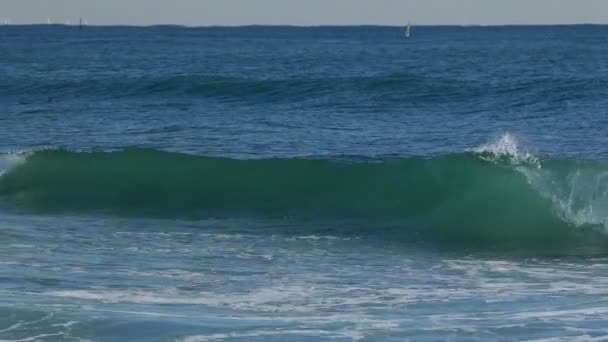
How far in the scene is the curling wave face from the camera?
63.4ft

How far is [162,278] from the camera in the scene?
1376 centimetres

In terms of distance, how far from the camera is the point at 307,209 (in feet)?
68.9

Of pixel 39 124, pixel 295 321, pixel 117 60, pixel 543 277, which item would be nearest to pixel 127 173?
pixel 39 124

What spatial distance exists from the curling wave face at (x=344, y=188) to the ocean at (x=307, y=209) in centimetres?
5

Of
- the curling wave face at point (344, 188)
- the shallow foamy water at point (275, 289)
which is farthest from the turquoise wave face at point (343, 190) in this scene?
the shallow foamy water at point (275, 289)

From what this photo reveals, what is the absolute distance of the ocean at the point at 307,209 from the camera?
38.9 ft

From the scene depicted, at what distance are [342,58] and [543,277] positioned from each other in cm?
4566

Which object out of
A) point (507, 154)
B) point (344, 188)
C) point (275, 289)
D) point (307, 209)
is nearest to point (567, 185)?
point (507, 154)

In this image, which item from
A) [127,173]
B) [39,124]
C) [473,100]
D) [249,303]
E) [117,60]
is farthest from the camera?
[117,60]

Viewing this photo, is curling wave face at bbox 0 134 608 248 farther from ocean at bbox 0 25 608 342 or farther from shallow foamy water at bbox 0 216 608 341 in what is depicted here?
shallow foamy water at bbox 0 216 608 341

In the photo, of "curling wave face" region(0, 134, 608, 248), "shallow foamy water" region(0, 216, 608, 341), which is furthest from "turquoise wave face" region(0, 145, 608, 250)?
"shallow foamy water" region(0, 216, 608, 341)

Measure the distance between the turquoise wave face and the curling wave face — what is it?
0.02m

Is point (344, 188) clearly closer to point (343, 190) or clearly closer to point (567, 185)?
point (343, 190)

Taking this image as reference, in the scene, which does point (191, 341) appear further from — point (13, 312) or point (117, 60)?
point (117, 60)
